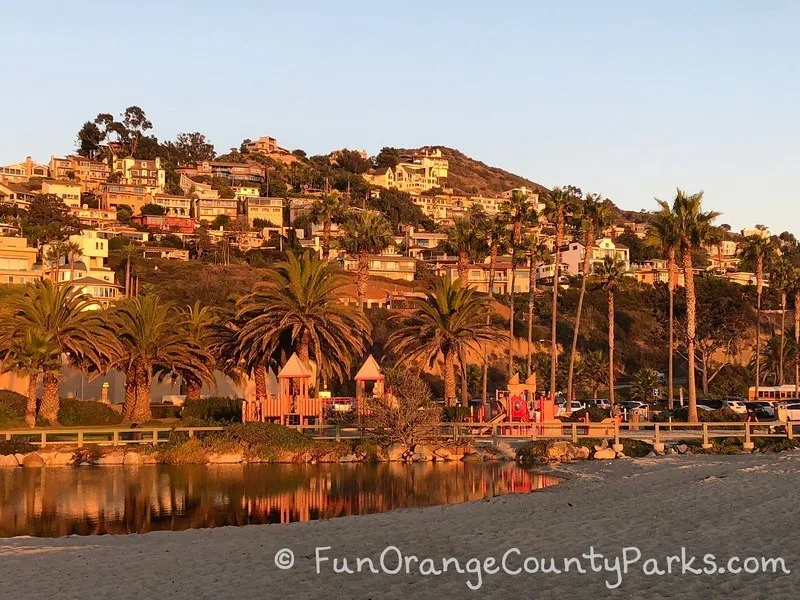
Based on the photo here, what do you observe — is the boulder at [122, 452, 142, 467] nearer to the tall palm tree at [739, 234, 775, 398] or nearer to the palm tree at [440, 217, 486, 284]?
the palm tree at [440, 217, 486, 284]

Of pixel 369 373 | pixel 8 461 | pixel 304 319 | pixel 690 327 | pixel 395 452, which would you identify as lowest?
pixel 8 461

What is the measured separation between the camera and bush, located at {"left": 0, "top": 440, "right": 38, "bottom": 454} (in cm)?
4012

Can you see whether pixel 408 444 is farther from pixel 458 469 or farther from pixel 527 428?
pixel 527 428

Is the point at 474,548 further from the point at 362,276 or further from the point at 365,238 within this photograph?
the point at 365,238

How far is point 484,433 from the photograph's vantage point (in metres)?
46.0

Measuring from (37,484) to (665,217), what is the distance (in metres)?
37.6

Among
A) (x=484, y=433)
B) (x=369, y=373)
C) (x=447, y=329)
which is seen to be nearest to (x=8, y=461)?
(x=369, y=373)

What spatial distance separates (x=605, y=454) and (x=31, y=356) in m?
28.0

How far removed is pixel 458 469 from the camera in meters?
37.5

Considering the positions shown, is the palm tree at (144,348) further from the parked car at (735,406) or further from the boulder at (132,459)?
the parked car at (735,406)

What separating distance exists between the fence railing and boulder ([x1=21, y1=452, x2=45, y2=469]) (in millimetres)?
1202

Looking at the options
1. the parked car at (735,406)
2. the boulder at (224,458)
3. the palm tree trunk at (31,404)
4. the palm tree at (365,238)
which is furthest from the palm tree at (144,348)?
the parked car at (735,406)

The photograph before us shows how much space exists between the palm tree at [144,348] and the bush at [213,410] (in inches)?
68.0

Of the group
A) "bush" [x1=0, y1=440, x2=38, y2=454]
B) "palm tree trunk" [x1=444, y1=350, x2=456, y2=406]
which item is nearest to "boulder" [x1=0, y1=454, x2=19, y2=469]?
"bush" [x1=0, y1=440, x2=38, y2=454]
